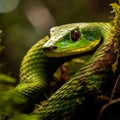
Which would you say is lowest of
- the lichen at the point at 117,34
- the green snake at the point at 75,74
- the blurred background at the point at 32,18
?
the blurred background at the point at 32,18

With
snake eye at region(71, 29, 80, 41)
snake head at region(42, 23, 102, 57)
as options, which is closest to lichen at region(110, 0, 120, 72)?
snake head at region(42, 23, 102, 57)

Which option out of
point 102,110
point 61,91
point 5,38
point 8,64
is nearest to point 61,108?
point 61,91

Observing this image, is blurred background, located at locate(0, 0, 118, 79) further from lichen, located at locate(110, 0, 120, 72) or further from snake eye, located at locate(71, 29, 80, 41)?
lichen, located at locate(110, 0, 120, 72)

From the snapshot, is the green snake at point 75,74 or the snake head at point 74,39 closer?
the green snake at point 75,74

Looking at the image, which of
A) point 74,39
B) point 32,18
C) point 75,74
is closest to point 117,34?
point 75,74

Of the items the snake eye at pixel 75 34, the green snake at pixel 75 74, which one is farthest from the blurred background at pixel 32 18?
the snake eye at pixel 75 34

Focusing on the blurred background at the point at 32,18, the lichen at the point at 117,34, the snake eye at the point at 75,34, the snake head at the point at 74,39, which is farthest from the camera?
the blurred background at the point at 32,18

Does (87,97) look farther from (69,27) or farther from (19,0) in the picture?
(19,0)

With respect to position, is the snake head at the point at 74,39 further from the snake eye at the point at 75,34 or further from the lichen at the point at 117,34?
the lichen at the point at 117,34
